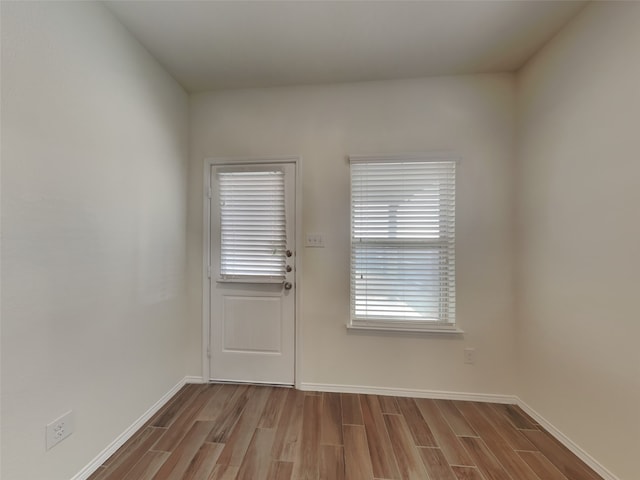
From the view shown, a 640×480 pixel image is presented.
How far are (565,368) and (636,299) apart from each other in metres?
0.66

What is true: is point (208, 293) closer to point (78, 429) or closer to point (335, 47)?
point (78, 429)

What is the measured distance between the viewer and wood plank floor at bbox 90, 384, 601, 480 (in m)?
1.47

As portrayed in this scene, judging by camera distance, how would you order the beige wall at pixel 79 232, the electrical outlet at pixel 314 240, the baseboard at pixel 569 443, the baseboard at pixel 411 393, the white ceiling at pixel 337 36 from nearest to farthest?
the beige wall at pixel 79 232 < the baseboard at pixel 569 443 < the white ceiling at pixel 337 36 < the baseboard at pixel 411 393 < the electrical outlet at pixel 314 240

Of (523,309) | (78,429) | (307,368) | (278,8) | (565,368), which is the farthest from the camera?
(307,368)

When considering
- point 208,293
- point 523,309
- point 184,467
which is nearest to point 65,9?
point 208,293

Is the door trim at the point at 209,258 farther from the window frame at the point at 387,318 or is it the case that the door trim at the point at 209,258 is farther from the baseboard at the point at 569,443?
the baseboard at the point at 569,443

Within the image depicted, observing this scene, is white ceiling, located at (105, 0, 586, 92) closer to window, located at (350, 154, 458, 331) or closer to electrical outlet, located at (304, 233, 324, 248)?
window, located at (350, 154, 458, 331)

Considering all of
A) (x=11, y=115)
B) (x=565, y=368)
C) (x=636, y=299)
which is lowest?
(x=565, y=368)

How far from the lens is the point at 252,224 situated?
7.79 ft

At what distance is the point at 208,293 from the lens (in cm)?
242

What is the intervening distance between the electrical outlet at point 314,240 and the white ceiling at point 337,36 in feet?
4.36

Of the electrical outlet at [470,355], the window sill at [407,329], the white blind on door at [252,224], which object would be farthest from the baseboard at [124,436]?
the electrical outlet at [470,355]

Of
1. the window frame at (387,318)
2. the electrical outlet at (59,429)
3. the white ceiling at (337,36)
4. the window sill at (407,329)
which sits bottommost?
the electrical outlet at (59,429)

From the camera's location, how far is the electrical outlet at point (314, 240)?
2.30 m
